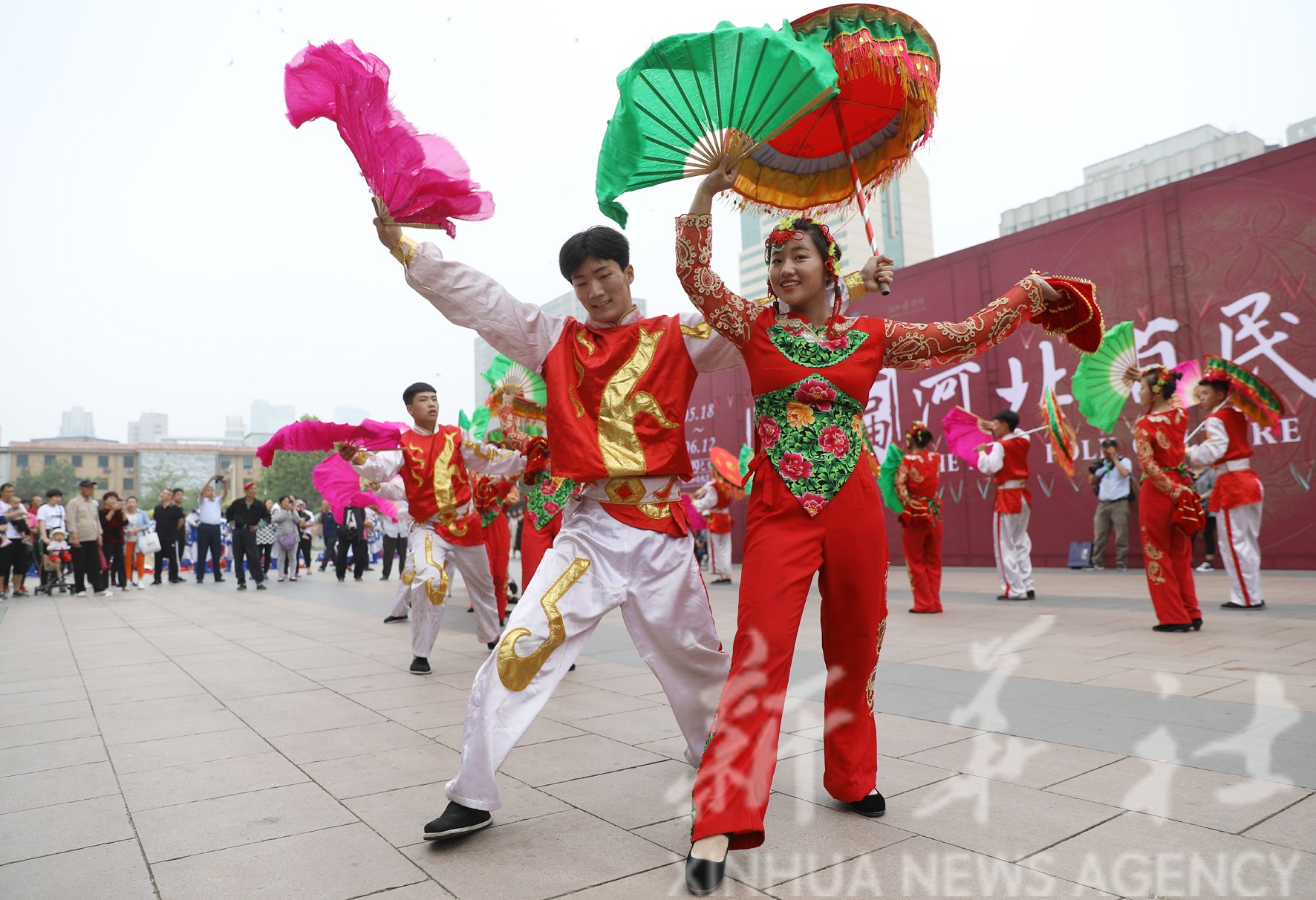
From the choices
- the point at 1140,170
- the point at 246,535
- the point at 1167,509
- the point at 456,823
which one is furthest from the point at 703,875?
the point at 1140,170

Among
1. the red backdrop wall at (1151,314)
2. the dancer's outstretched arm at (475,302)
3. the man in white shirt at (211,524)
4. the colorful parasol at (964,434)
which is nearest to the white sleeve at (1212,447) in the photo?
the colorful parasol at (964,434)

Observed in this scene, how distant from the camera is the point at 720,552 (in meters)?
12.3

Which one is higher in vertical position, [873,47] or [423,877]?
[873,47]

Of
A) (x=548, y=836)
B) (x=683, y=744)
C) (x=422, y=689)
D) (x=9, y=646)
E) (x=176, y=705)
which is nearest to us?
(x=548, y=836)

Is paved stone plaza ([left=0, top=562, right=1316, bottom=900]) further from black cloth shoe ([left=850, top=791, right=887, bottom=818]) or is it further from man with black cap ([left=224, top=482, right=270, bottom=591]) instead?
man with black cap ([left=224, top=482, right=270, bottom=591])

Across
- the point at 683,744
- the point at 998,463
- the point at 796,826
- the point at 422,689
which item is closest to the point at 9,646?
the point at 422,689

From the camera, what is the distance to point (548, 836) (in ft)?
7.11

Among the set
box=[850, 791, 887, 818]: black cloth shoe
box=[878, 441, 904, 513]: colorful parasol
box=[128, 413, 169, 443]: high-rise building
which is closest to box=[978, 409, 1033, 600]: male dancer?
box=[878, 441, 904, 513]: colorful parasol

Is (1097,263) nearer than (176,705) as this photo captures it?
No

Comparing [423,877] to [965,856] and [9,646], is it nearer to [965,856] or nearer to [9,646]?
[965,856]

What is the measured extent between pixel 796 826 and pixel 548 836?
67 cm

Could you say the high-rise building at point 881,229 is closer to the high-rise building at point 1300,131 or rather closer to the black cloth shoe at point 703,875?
the black cloth shoe at point 703,875

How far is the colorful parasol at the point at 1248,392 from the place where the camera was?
5.92 m

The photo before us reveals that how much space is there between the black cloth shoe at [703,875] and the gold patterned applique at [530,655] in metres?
0.65
